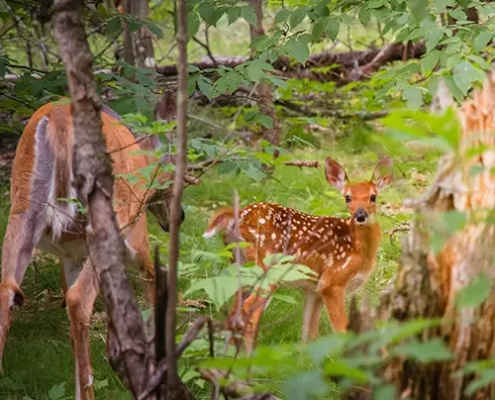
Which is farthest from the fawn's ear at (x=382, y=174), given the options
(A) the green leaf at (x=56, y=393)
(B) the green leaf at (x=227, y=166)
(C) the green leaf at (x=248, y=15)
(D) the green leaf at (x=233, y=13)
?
(A) the green leaf at (x=56, y=393)

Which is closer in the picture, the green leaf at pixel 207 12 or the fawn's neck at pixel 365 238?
the green leaf at pixel 207 12

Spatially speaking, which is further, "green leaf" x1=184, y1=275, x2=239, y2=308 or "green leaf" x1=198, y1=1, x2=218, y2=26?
"green leaf" x1=198, y1=1, x2=218, y2=26

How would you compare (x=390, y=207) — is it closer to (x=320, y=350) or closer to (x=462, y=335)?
(x=462, y=335)

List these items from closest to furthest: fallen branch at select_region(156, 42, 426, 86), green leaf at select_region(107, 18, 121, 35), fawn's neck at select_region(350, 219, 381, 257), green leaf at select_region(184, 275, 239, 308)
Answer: green leaf at select_region(184, 275, 239, 308)
green leaf at select_region(107, 18, 121, 35)
fawn's neck at select_region(350, 219, 381, 257)
fallen branch at select_region(156, 42, 426, 86)

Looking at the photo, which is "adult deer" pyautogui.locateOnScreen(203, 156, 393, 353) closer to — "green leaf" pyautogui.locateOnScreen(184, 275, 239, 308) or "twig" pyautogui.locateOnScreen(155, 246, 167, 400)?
"green leaf" pyautogui.locateOnScreen(184, 275, 239, 308)

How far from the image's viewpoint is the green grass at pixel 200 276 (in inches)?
185

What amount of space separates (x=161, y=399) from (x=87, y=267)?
1.74m

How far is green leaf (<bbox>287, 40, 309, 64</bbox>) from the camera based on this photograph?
5082 mm

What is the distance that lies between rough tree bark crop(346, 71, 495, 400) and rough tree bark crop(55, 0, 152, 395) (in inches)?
26.6

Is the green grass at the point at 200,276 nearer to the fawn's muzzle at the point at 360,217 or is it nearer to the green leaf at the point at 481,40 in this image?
the fawn's muzzle at the point at 360,217

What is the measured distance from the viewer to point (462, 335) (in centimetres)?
257

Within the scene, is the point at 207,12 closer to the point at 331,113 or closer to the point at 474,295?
the point at 474,295

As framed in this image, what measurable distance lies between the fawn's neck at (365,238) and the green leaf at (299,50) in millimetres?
1078

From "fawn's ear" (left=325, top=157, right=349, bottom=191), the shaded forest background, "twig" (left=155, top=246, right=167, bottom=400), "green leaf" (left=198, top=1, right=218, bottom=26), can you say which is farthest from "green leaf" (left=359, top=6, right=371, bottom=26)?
"twig" (left=155, top=246, right=167, bottom=400)
